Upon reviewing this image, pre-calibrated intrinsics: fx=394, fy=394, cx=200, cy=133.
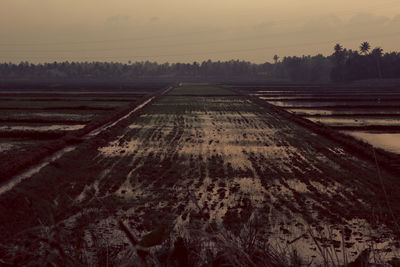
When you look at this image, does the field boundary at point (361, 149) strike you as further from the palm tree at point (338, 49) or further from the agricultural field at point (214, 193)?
the palm tree at point (338, 49)

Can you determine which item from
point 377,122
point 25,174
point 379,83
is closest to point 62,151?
point 25,174

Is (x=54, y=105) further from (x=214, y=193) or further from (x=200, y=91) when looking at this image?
(x=200, y=91)

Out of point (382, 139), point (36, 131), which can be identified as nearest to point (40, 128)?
point (36, 131)

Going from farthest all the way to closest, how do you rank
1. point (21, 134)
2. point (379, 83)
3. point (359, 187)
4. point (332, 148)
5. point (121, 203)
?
point (379, 83), point (21, 134), point (332, 148), point (359, 187), point (121, 203)

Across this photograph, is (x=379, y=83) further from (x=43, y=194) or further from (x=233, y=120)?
(x=43, y=194)

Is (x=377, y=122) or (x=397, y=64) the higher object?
(x=397, y=64)

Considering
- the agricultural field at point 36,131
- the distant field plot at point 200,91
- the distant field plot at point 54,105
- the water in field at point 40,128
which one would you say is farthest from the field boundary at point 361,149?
the distant field plot at point 200,91
